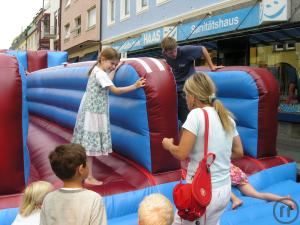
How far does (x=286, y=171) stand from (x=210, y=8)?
658 centimetres

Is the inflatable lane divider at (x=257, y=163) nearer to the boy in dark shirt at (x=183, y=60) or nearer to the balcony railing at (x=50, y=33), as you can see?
the boy in dark shirt at (x=183, y=60)

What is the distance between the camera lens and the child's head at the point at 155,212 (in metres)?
2.14

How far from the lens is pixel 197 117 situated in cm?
226

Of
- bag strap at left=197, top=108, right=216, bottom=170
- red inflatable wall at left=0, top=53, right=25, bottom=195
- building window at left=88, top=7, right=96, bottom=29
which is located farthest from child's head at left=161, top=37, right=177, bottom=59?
building window at left=88, top=7, right=96, bottom=29

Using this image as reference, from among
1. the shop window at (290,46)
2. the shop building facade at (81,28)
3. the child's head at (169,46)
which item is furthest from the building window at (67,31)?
the child's head at (169,46)

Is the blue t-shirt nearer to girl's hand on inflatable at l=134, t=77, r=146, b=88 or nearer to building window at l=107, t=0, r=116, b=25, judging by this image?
girl's hand on inflatable at l=134, t=77, r=146, b=88

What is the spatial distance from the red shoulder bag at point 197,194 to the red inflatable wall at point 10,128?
1.36 metres

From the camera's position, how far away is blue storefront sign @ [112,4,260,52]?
840 cm

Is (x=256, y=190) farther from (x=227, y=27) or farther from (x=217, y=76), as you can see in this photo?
(x=227, y=27)

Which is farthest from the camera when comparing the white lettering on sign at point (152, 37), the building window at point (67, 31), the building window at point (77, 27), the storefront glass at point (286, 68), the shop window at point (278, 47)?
the building window at point (67, 31)

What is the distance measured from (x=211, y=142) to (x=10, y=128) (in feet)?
4.95

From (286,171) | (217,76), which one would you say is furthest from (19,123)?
(286,171)

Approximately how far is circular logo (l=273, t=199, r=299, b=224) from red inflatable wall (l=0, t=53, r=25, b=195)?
6.57 feet

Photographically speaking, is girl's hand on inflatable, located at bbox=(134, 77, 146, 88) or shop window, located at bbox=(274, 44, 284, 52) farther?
shop window, located at bbox=(274, 44, 284, 52)
